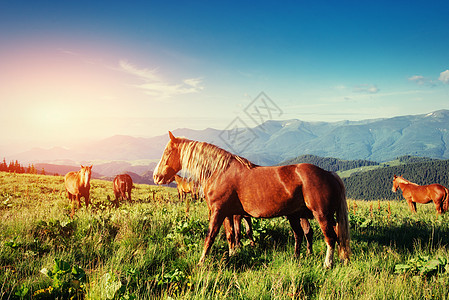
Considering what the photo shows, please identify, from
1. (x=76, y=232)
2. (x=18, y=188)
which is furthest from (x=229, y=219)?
(x=18, y=188)

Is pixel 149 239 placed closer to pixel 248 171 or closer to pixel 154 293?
pixel 154 293

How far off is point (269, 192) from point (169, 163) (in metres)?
2.25

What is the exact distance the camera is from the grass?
3.13 meters

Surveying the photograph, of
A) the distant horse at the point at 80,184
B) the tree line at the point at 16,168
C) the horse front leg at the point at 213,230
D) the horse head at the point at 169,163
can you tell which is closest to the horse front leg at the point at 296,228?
the horse front leg at the point at 213,230

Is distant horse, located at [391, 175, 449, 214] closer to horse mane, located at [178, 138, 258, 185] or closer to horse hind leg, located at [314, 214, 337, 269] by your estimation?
horse hind leg, located at [314, 214, 337, 269]

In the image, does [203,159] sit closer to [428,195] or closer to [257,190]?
[257,190]

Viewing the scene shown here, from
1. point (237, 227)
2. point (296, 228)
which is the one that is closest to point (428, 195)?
point (296, 228)

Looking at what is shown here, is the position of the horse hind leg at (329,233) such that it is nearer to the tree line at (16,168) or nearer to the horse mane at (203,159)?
the horse mane at (203,159)

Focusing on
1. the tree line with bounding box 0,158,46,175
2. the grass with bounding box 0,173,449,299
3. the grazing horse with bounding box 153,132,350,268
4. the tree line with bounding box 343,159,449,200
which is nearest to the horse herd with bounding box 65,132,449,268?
the grazing horse with bounding box 153,132,350,268

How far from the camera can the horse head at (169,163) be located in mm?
5438

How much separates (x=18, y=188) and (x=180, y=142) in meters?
14.2

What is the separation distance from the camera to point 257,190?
4547mm

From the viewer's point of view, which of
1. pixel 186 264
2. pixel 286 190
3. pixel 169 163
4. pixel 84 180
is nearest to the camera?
pixel 186 264

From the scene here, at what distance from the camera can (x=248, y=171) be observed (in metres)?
4.77
